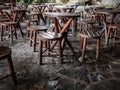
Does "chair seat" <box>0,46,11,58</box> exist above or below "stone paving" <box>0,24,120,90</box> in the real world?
above

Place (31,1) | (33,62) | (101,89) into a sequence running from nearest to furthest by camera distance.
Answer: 1. (101,89)
2. (33,62)
3. (31,1)

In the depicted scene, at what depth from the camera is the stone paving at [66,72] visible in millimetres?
3049

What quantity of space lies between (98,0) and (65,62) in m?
12.6

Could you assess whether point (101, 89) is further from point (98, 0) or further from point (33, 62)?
point (98, 0)

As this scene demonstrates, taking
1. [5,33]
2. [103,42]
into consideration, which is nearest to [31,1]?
[5,33]

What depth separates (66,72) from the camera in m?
3.56

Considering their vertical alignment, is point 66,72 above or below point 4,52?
below

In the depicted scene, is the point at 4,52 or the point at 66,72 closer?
the point at 4,52

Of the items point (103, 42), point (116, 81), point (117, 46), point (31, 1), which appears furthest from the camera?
point (31, 1)

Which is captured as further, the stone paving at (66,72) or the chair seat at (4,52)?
the stone paving at (66,72)

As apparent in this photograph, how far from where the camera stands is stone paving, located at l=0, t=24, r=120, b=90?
305cm

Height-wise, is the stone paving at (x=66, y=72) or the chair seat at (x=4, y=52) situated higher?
the chair seat at (x=4, y=52)

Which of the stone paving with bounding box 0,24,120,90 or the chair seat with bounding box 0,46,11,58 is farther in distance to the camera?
the stone paving with bounding box 0,24,120,90

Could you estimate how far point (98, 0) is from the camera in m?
15.7
